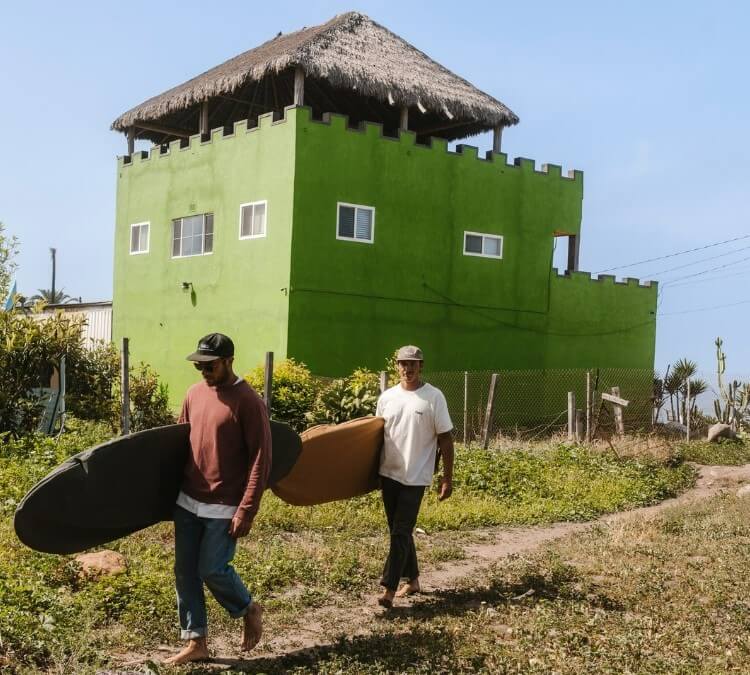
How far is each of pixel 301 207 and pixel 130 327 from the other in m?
7.44

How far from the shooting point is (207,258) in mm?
24172

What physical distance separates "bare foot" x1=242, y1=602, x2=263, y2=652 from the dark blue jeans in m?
0.05

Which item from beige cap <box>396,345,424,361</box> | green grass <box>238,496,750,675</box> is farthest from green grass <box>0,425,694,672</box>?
beige cap <box>396,345,424,361</box>

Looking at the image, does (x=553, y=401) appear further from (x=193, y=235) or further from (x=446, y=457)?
(x=446, y=457)

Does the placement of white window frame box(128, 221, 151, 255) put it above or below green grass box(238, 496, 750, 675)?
above

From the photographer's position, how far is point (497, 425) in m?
23.7

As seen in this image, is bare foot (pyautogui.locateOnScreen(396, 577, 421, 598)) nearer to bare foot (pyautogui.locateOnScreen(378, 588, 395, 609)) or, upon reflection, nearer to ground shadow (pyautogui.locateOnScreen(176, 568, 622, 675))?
ground shadow (pyautogui.locateOnScreen(176, 568, 622, 675))

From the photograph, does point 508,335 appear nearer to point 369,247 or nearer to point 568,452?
point 369,247

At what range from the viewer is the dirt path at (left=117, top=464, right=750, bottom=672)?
21.0 ft

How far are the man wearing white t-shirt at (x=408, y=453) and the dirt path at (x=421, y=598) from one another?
35 cm

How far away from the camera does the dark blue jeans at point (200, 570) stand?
19.4 ft

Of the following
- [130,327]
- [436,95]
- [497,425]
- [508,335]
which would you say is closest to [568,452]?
[497,425]

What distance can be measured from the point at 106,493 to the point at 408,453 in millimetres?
2395

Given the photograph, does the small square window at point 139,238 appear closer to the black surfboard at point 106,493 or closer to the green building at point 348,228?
the green building at point 348,228
